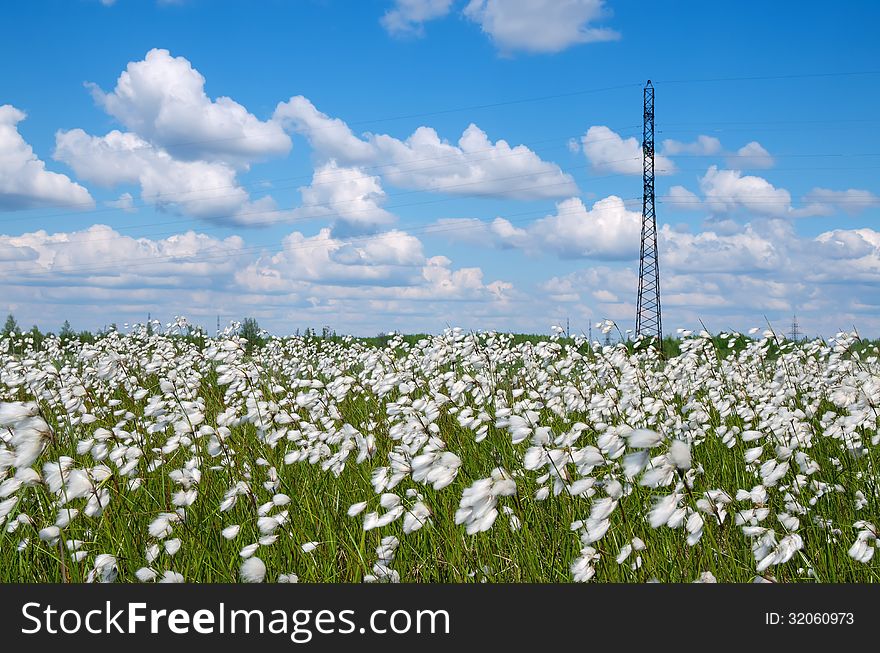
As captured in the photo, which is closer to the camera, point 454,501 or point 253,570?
point 253,570

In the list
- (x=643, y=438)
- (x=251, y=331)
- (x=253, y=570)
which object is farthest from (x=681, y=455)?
(x=251, y=331)

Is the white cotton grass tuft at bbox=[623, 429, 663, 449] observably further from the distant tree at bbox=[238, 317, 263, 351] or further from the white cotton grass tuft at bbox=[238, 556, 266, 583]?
the distant tree at bbox=[238, 317, 263, 351]

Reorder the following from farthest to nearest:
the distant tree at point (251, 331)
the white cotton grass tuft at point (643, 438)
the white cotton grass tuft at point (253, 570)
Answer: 1. the distant tree at point (251, 331)
2. the white cotton grass tuft at point (253, 570)
3. the white cotton grass tuft at point (643, 438)

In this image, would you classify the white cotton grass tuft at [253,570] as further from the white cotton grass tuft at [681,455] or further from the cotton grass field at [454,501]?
the white cotton grass tuft at [681,455]

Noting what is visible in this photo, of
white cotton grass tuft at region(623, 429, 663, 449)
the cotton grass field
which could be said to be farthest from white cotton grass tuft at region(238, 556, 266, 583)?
white cotton grass tuft at region(623, 429, 663, 449)

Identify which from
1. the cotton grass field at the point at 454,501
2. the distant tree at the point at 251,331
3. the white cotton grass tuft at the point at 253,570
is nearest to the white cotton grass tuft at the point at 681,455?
the cotton grass field at the point at 454,501

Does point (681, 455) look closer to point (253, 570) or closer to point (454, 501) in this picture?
point (253, 570)

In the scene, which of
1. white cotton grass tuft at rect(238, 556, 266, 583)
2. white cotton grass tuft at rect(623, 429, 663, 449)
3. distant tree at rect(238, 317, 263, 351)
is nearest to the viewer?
white cotton grass tuft at rect(623, 429, 663, 449)

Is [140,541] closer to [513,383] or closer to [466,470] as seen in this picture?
[466,470]

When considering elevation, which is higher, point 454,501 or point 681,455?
point 681,455

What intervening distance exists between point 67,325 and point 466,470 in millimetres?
18947

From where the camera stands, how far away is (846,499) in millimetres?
4965

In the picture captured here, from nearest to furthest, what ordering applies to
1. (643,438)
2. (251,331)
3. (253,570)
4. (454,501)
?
(643,438)
(253,570)
(454,501)
(251,331)

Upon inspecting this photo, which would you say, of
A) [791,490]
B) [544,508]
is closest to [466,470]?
[544,508]
